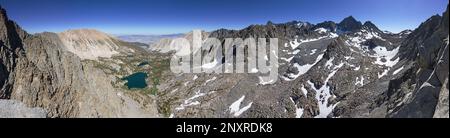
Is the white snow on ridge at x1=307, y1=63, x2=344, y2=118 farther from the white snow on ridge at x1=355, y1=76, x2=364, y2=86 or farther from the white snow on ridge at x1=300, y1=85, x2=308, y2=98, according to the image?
the white snow on ridge at x1=355, y1=76, x2=364, y2=86

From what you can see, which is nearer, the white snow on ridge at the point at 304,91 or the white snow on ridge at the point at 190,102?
the white snow on ridge at the point at 190,102

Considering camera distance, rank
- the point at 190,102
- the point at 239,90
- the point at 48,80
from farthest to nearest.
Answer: the point at 239,90 < the point at 190,102 < the point at 48,80

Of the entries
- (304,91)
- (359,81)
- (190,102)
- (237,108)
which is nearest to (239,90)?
(190,102)

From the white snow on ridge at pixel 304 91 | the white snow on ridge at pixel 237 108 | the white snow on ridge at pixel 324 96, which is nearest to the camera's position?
the white snow on ridge at pixel 324 96

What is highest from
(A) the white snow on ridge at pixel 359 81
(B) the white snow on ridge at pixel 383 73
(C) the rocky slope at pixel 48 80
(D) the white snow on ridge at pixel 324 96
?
(C) the rocky slope at pixel 48 80

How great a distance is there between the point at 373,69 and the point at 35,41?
487ft

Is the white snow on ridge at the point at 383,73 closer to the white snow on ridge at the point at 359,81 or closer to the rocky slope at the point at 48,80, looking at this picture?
the white snow on ridge at the point at 359,81

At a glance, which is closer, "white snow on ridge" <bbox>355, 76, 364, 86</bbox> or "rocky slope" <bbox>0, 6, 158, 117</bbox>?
"rocky slope" <bbox>0, 6, 158, 117</bbox>

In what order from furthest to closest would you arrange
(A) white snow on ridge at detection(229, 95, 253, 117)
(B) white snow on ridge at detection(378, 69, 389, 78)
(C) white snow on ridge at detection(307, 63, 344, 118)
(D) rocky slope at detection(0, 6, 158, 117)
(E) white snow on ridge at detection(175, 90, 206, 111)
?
1. (B) white snow on ridge at detection(378, 69, 389, 78)
2. (E) white snow on ridge at detection(175, 90, 206, 111)
3. (A) white snow on ridge at detection(229, 95, 253, 117)
4. (C) white snow on ridge at detection(307, 63, 344, 118)
5. (D) rocky slope at detection(0, 6, 158, 117)

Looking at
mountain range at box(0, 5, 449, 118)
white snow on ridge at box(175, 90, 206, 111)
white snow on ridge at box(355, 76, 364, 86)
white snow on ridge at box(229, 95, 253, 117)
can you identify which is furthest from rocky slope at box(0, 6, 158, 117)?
white snow on ridge at box(355, 76, 364, 86)

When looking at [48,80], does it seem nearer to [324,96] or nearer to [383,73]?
[324,96]

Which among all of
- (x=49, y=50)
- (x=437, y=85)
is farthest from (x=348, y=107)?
(x=437, y=85)

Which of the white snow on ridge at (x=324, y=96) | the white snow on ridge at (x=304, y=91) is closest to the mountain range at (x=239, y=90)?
the white snow on ridge at (x=324, y=96)
